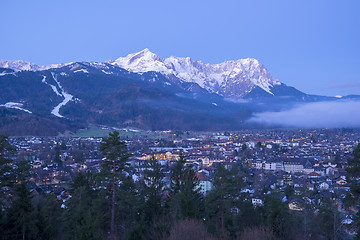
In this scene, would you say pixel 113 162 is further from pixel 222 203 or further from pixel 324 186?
pixel 324 186

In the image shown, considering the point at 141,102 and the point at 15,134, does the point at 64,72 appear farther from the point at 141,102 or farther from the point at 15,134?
the point at 15,134

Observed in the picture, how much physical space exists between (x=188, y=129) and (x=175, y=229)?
120102 mm

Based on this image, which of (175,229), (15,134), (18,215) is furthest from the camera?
(15,134)

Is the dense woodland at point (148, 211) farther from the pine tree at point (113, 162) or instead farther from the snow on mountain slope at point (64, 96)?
the snow on mountain slope at point (64, 96)

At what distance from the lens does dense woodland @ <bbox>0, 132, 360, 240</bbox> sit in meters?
11.0

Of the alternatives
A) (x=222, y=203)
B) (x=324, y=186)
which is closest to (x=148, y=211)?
(x=222, y=203)

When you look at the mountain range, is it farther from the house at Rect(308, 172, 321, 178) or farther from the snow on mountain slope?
the house at Rect(308, 172, 321, 178)

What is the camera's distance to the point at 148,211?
→ 1592 centimetres

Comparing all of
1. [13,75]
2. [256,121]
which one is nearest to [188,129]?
[256,121]

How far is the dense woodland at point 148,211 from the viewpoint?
1103 centimetres

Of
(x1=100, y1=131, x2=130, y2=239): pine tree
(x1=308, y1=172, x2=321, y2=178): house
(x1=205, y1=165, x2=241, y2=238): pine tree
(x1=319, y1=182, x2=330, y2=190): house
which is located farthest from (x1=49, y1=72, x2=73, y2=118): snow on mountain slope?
(x1=205, y1=165, x2=241, y2=238): pine tree

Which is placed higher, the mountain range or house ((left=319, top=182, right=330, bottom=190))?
the mountain range

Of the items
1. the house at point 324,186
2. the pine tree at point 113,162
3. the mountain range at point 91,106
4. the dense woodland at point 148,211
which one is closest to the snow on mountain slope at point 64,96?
the mountain range at point 91,106

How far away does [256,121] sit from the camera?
16600 centimetres
